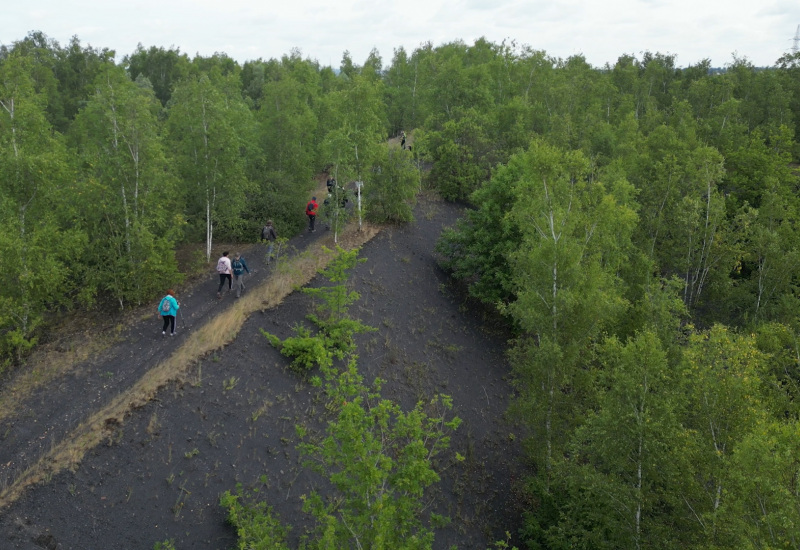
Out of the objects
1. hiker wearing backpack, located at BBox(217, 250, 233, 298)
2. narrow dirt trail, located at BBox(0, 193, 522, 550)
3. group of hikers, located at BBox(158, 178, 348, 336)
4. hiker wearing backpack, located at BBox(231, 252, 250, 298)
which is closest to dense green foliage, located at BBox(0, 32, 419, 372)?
group of hikers, located at BBox(158, 178, 348, 336)

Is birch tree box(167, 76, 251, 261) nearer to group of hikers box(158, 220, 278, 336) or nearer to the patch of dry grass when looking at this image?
group of hikers box(158, 220, 278, 336)

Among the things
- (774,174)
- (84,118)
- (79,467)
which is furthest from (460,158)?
(79,467)

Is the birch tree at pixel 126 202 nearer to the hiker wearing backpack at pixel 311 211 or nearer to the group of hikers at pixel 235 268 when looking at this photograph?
the group of hikers at pixel 235 268

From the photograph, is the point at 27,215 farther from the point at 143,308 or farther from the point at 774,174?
the point at 774,174

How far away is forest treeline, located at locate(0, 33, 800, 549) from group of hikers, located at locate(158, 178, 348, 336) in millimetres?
1257

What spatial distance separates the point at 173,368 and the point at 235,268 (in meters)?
5.24

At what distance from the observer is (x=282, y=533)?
32.3ft

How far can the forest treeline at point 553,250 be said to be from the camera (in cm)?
1094

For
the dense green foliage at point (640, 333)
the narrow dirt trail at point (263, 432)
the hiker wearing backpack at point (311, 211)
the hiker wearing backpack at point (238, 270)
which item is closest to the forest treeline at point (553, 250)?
the dense green foliage at point (640, 333)

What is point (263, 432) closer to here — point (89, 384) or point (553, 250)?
point (89, 384)

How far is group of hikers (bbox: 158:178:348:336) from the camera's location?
17.6 metres

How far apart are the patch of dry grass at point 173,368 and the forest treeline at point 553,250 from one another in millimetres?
3959

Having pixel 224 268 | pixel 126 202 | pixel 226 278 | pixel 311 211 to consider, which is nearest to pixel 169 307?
pixel 224 268

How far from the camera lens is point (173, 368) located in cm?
1625
